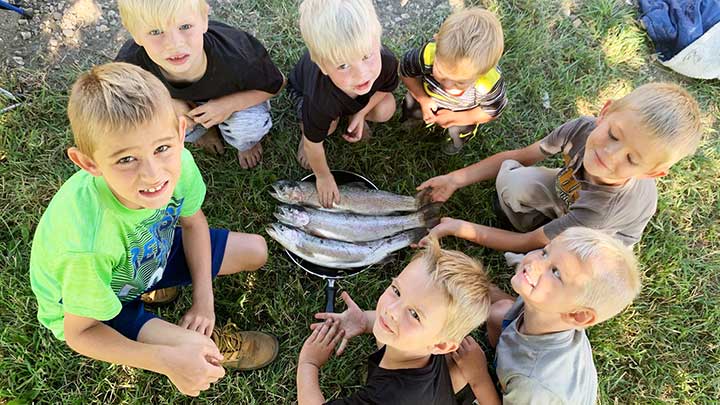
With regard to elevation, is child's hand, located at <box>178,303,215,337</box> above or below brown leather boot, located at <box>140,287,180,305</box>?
above

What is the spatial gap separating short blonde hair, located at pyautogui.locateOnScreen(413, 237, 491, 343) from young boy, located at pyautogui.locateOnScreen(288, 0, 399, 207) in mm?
939

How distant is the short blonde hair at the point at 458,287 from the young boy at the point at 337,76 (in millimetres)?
939

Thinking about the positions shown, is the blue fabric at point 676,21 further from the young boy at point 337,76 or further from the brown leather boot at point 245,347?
the brown leather boot at point 245,347

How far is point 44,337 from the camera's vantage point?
3018 millimetres

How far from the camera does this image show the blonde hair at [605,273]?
222 cm

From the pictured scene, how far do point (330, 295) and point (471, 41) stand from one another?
171 cm

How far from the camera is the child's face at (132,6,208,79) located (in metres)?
2.38

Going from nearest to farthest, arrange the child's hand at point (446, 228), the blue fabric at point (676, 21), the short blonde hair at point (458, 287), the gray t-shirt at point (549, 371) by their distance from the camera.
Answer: the short blonde hair at point (458, 287), the gray t-shirt at point (549, 371), the child's hand at point (446, 228), the blue fabric at point (676, 21)

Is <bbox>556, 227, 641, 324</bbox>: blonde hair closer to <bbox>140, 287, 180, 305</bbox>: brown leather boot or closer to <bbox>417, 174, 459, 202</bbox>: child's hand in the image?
<bbox>417, 174, 459, 202</bbox>: child's hand

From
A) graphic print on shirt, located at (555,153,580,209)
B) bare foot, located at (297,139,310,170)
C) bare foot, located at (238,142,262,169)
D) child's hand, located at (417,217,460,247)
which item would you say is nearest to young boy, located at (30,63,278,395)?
bare foot, located at (238,142,262,169)

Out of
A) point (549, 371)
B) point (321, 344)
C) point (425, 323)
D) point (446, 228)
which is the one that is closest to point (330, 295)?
point (321, 344)

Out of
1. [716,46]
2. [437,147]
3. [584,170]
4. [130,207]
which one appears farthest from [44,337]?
[716,46]

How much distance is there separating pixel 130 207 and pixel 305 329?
4.99ft

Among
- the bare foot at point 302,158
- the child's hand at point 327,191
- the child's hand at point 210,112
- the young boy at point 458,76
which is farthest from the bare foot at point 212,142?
the young boy at point 458,76
